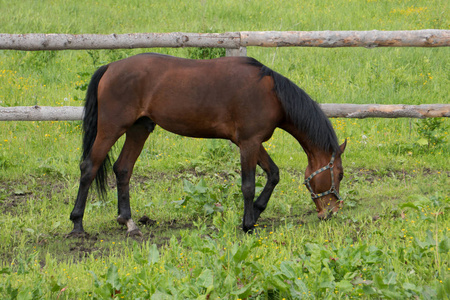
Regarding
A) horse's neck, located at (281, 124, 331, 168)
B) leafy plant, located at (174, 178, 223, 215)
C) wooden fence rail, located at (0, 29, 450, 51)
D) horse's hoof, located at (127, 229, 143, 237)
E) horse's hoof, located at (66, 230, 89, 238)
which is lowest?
horse's hoof, located at (127, 229, 143, 237)

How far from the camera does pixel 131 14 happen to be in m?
14.2

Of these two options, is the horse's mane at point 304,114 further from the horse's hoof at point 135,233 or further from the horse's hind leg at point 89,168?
the horse's hoof at point 135,233

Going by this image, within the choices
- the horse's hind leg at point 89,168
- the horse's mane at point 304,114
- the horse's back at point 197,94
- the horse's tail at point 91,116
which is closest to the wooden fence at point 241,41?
the horse's tail at point 91,116

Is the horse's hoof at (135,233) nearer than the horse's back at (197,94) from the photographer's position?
No

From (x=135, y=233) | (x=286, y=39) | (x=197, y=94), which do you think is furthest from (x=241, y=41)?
(x=135, y=233)

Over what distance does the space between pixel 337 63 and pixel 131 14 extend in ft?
19.1

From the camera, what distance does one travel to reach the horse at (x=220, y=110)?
520 centimetres

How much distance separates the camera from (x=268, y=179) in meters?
Result: 5.61

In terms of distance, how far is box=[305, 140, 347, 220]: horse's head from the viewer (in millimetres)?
5316

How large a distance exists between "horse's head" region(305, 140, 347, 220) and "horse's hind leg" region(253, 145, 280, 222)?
36cm

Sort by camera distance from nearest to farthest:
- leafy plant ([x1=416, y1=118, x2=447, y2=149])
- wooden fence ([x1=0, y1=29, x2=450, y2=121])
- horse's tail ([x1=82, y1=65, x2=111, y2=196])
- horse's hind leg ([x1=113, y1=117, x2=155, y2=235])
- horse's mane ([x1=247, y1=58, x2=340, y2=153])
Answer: horse's mane ([x1=247, y1=58, x2=340, y2=153])
horse's tail ([x1=82, y1=65, x2=111, y2=196])
horse's hind leg ([x1=113, y1=117, x2=155, y2=235])
wooden fence ([x1=0, y1=29, x2=450, y2=121])
leafy plant ([x1=416, y1=118, x2=447, y2=149])

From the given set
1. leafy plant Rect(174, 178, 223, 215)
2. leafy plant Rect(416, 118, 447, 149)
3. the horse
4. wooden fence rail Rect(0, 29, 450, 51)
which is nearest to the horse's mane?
the horse

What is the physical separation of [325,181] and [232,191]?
1.26m

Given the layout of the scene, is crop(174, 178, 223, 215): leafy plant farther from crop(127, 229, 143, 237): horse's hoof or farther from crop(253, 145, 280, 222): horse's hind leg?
crop(127, 229, 143, 237): horse's hoof
